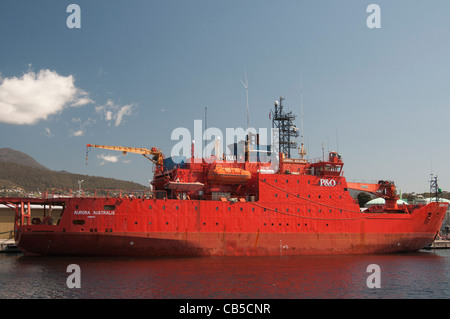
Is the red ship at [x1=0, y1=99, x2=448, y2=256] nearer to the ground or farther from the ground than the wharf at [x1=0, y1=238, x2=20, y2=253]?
farther from the ground

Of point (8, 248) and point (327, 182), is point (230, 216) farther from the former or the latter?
point (8, 248)

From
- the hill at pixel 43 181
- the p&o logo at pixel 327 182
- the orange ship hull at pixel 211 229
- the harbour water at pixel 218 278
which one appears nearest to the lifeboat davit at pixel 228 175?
the orange ship hull at pixel 211 229

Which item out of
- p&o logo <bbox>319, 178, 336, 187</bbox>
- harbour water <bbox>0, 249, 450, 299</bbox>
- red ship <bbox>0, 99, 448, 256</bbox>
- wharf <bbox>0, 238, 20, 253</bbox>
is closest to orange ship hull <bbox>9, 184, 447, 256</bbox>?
red ship <bbox>0, 99, 448, 256</bbox>

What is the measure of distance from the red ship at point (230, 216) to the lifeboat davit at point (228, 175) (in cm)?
7

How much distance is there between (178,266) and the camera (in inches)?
867

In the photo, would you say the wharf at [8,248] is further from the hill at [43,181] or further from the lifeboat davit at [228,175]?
the hill at [43,181]

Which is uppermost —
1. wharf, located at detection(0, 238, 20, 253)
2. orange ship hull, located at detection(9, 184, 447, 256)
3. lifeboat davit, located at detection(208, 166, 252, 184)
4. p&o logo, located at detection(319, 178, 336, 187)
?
lifeboat davit, located at detection(208, 166, 252, 184)

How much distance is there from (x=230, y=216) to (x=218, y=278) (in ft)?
27.0

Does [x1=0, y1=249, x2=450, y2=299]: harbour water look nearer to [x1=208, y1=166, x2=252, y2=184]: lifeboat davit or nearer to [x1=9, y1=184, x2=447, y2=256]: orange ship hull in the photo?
[x1=9, y1=184, x2=447, y2=256]: orange ship hull

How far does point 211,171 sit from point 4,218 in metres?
20.7

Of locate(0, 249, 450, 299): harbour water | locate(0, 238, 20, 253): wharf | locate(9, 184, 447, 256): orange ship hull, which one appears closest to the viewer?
locate(0, 249, 450, 299): harbour water

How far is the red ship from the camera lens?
971 inches

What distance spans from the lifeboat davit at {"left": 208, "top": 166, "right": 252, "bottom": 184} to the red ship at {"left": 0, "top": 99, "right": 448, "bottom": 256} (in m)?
0.07

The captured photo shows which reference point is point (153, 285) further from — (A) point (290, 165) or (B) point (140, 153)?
(A) point (290, 165)
